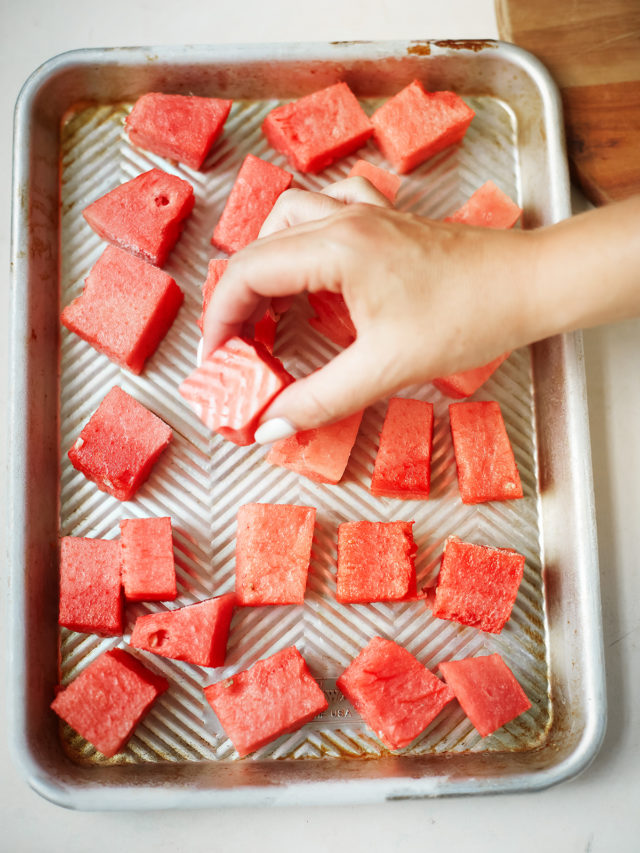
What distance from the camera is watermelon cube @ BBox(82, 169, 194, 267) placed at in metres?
1.86

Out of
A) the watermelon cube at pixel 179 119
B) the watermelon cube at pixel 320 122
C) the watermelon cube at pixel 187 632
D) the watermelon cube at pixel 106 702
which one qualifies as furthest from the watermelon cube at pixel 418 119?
the watermelon cube at pixel 106 702

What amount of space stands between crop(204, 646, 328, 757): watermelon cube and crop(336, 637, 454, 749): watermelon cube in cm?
10

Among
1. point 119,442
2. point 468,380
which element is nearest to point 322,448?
point 468,380

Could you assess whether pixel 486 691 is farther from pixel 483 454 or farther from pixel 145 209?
pixel 145 209

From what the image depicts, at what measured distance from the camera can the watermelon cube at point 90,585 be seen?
1.79m

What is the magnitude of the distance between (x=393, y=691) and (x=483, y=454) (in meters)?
0.66

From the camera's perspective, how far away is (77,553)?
1.80 meters

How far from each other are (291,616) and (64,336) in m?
1.00

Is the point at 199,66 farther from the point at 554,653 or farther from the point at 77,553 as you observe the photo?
the point at 554,653

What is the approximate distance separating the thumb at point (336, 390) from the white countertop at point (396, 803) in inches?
33.6

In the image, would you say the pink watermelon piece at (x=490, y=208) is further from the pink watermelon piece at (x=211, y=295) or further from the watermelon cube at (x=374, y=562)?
the watermelon cube at (x=374, y=562)

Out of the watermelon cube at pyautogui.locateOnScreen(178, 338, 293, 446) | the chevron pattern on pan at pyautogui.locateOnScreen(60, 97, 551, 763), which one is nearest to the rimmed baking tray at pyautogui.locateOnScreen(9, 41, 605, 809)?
the chevron pattern on pan at pyautogui.locateOnScreen(60, 97, 551, 763)

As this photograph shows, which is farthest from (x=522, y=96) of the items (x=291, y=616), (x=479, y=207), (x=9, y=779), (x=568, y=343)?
(x=9, y=779)

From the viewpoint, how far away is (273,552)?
1.80 meters
